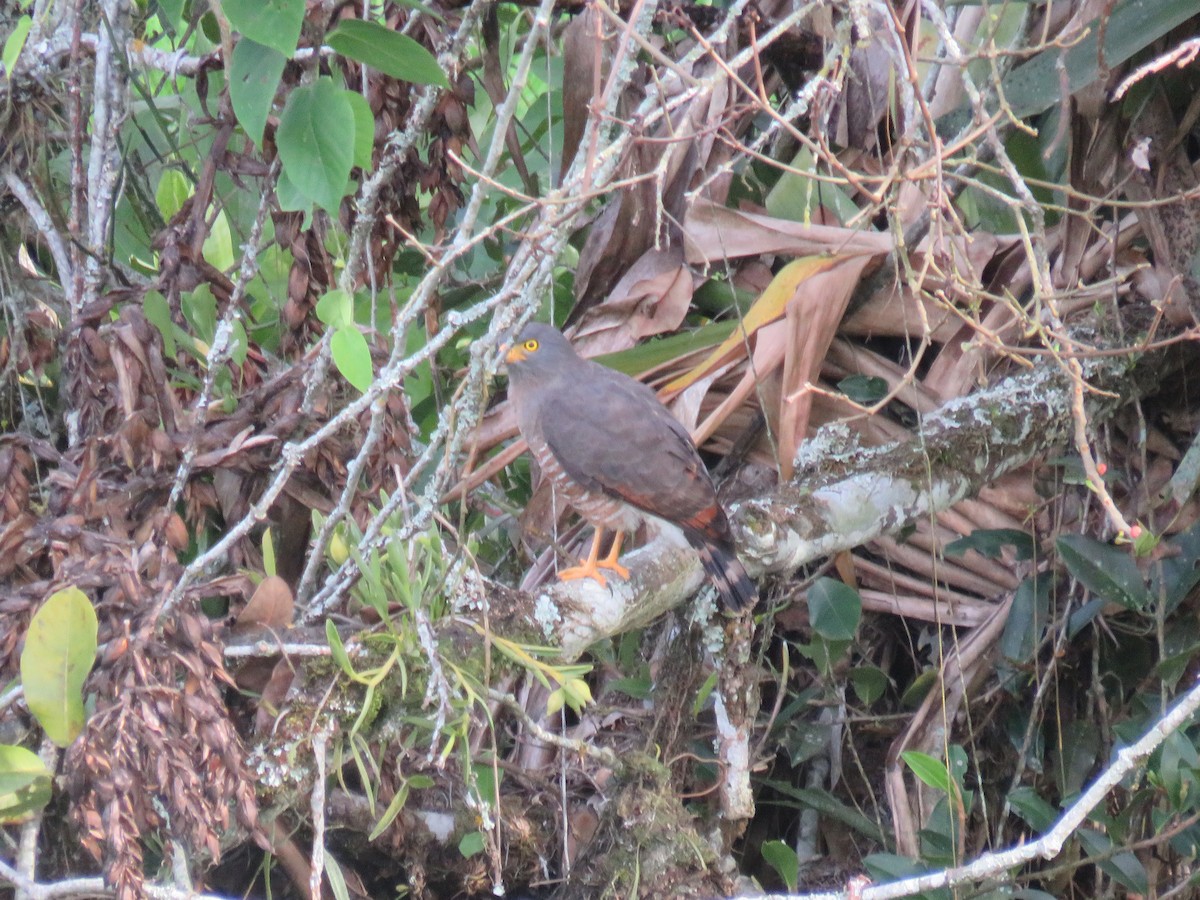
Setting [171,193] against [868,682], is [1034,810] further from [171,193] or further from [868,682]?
[171,193]

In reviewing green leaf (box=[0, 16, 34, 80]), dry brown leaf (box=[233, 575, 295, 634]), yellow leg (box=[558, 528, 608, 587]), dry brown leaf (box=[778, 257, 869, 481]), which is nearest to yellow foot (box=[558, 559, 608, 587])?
yellow leg (box=[558, 528, 608, 587])

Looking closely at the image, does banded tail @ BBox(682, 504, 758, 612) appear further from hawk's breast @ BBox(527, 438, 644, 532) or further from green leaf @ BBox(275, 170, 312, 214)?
green leaf @ BBox(275, 170, 312, 214)

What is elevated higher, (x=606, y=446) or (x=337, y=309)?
(x=337, y=309)

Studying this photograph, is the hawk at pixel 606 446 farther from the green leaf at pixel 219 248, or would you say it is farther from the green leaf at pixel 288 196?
the green leaf at pixel 288 196

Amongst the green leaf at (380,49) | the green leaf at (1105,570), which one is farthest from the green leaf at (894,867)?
the green leaf at (380,49)

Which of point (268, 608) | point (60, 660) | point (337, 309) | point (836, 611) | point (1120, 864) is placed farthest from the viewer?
point (836, 611)

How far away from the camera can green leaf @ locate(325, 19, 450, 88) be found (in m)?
2.63

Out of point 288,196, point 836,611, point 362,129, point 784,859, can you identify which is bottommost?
point 784,859

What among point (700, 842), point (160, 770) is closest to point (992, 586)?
point (700, 842)

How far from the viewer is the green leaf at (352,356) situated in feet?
8.14

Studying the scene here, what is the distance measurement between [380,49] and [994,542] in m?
2.33

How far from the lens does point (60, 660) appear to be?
223 cm

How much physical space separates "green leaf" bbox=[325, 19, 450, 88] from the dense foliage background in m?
0.01

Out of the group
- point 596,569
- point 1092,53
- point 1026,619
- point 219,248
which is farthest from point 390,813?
point 1092,53
